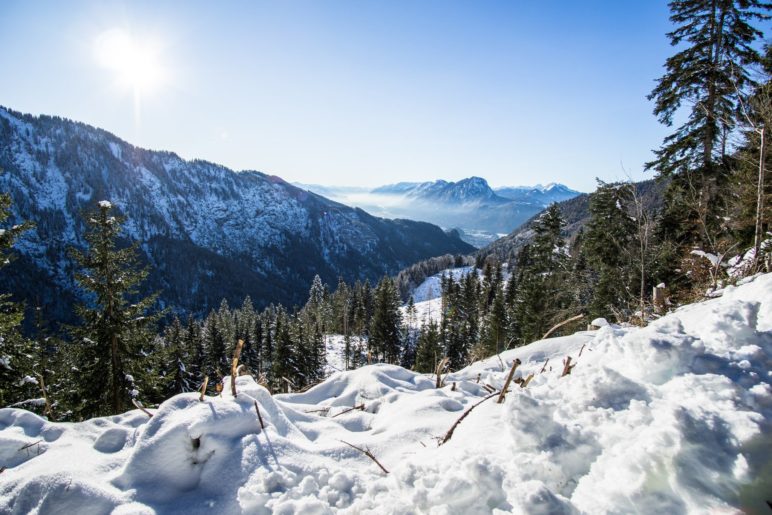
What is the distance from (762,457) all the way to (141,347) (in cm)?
1530

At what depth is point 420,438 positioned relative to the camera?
3041mm

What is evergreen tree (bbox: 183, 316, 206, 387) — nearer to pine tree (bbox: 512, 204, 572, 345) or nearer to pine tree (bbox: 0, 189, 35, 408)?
pine tree (bbox: 0, 189, 35, 408)

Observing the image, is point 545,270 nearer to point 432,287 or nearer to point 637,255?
point 637,255

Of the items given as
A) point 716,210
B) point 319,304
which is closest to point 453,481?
point 716,210

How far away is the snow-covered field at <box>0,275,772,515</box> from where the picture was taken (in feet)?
5.88

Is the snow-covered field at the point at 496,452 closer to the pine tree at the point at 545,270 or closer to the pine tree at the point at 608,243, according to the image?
the pine tree at the point at 608,243

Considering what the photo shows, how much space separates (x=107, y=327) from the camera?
11.7 meters

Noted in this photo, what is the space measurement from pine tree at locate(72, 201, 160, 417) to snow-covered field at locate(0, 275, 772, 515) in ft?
34.4

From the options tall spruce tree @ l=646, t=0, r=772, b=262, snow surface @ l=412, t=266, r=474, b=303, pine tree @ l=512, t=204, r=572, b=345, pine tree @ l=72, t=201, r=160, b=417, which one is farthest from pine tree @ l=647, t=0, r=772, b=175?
snow surface @ l=412, t=266, r=474, b=303

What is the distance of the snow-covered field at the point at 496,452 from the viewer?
70.5 inches

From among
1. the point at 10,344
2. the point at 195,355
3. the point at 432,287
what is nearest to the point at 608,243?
the point at 10,344

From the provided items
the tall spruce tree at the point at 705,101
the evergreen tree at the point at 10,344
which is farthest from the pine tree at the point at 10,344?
the tall spruce tree at the point at 705,101

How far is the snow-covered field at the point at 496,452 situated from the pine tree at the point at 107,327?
10.5 meters

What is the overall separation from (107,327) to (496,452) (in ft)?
44.7
